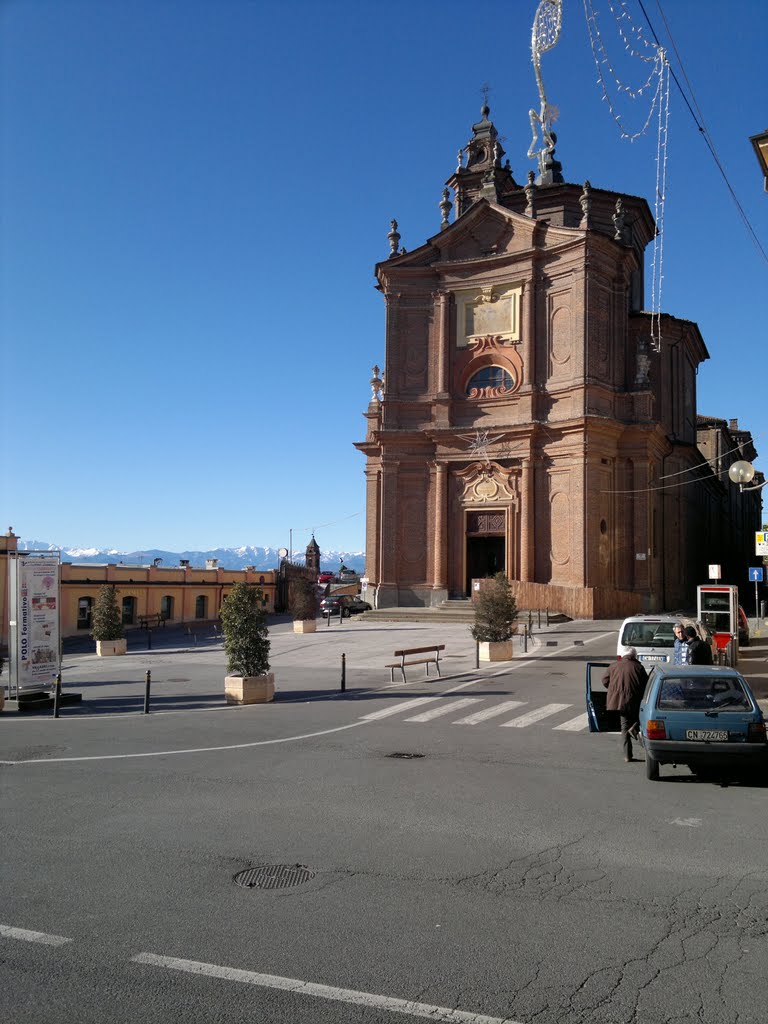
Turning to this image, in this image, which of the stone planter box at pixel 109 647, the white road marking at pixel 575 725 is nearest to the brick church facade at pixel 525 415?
the stone planter box at pixel 109 647

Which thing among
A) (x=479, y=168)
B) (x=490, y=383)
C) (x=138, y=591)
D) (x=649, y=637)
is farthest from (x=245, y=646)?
(x=479, y=168)

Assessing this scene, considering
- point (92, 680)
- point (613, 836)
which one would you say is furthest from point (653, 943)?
point (92, 680)

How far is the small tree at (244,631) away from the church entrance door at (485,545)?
91.5 ft

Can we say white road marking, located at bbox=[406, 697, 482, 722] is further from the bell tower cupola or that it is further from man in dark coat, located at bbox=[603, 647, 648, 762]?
the bell tower cupola

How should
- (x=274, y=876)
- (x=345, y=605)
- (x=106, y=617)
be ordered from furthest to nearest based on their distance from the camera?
1. (x=345, y=605)
2. (x=106, y=617)
3. (x=274, y=876)

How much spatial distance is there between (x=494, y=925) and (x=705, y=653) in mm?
8109

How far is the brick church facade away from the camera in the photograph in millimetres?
42281

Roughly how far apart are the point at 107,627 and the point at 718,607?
20624mm

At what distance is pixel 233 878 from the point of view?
21.5 feet

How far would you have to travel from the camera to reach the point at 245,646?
690 inches

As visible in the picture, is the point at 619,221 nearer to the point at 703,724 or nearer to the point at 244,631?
the point at 244,631

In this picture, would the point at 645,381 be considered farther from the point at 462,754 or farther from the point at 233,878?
the point at 233,878

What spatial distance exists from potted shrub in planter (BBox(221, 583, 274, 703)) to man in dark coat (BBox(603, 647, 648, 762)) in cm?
847

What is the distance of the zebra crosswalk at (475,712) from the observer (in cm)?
1441
